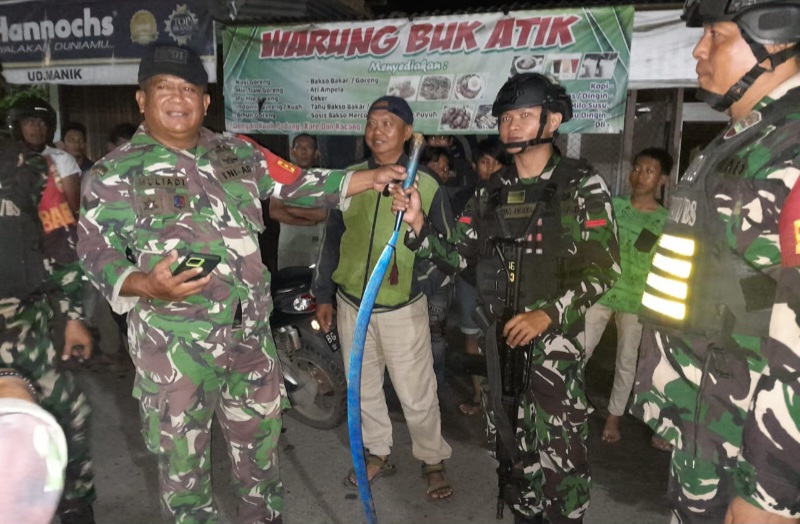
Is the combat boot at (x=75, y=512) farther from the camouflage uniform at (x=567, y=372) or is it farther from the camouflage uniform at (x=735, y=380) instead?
the camouflage uniform at (x=735, y=380)

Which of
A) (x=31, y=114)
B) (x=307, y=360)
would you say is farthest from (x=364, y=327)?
(x=31, y=114)

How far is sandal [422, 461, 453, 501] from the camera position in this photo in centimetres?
338

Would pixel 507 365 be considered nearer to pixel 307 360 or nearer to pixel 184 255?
pixel 184 255

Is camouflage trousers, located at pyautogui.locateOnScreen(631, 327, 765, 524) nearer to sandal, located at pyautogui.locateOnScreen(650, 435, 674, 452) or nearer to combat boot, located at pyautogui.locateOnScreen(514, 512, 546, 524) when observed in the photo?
combat boot, located at pyautogui.locateOnScreen(514, 512, 546, 524)

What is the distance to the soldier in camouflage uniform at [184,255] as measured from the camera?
2312 mm

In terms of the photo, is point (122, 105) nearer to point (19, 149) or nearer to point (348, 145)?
point (348, 145)

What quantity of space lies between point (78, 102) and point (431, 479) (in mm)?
8834

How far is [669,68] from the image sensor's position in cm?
475

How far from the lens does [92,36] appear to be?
261 inches

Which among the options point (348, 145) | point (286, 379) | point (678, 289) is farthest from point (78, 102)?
point (678, 289)

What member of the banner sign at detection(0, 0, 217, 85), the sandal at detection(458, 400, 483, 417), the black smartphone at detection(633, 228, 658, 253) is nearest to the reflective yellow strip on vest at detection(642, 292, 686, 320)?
the black smartphone at detection(633, 228, 658, 253)

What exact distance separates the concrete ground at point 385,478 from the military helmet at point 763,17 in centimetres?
259

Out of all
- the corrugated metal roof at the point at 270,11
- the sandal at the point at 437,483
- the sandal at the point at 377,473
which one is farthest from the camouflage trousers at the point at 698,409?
the corrugated metal roof at the point at 270,11

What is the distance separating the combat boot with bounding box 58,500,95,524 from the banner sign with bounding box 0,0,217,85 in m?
4.35
